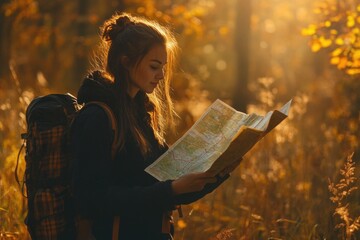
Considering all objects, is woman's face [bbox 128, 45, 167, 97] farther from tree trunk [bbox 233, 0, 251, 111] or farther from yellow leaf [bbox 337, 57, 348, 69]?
tree trunk [bbox 233, 0, 251, 111]

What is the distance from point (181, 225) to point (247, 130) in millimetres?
3201

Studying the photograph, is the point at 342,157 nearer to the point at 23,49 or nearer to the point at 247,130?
the point at 247,130

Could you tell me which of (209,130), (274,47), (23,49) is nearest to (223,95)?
(209,130)

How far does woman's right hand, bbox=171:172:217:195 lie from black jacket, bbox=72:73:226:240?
0.09ft

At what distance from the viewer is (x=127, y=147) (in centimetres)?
278

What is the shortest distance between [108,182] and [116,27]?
2.38ft

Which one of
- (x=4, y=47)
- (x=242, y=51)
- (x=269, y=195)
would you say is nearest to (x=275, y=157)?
(x=269, y=195)

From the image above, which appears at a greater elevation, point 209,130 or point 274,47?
point 274,47

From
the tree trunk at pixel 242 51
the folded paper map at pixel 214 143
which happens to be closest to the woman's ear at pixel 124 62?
the folded paper map at pixel 214 143

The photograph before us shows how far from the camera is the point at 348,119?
784cm

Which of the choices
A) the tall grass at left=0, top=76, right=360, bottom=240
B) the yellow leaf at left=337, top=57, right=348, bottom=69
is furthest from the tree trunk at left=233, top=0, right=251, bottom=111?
the yellow leaf at left=337, top=57, right=348, bottom=69

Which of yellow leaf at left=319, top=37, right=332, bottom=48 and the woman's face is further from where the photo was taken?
yellow leaf at left=319, top=37, right=332, bottom=48

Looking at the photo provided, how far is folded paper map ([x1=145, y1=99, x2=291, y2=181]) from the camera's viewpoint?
103 inches

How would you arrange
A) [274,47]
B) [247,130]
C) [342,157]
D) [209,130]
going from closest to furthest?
[247,130] < [209,130] < [342,157] < [274,47]
